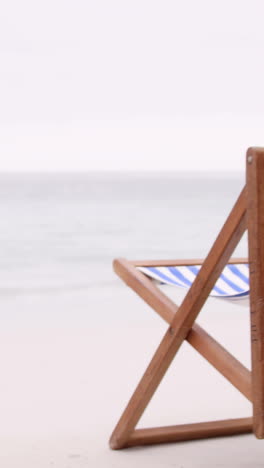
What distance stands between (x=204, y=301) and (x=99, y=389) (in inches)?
38.3

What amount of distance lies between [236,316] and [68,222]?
422 inches

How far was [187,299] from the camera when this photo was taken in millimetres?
1538

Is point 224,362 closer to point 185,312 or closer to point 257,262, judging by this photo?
point 185,312

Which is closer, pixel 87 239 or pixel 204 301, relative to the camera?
pixel 204 301

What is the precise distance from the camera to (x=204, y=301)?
1.52 meters

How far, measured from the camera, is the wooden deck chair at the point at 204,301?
1265 mm

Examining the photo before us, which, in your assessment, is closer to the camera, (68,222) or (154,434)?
(154,434)

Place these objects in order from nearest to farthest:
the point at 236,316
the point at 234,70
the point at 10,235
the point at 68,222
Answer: the point at 236,316 → the point at 10,235 → the point at 68,222 → the point at 234,70

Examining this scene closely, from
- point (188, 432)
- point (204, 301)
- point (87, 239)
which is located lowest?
point (87, 239)

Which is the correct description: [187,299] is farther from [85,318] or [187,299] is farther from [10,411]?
[85,318]

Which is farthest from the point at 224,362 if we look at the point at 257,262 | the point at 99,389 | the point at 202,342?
the point at 99,389

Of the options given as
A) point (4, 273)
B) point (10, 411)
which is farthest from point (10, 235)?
point (10, 411)

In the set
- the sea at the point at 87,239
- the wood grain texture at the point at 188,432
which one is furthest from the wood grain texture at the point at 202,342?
the sea at the point at 87,239

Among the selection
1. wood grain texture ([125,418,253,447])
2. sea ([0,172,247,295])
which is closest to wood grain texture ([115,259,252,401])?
wood grain texture ([125,418,253,447])
